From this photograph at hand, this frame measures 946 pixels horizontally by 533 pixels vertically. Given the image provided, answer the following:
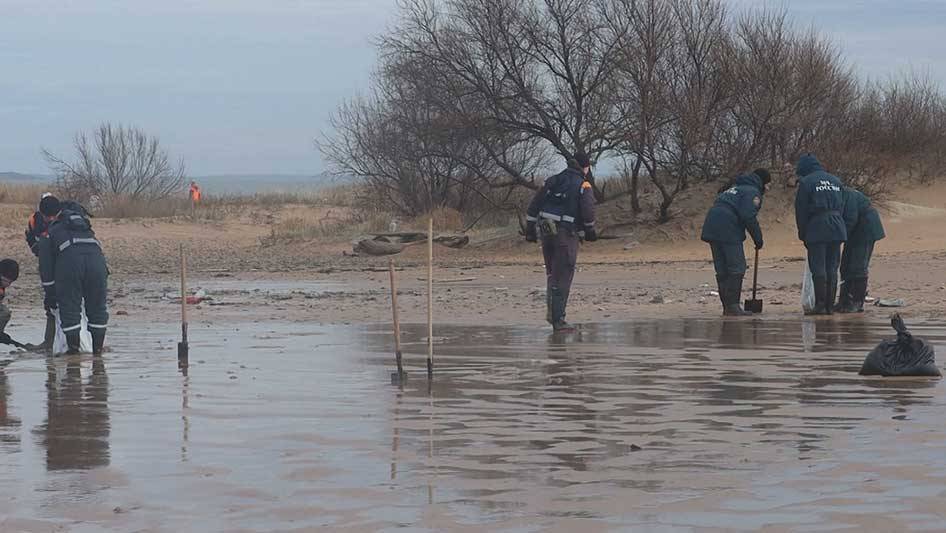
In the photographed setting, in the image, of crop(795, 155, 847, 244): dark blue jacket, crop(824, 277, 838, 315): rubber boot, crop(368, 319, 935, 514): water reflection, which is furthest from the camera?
crop(824, 277, 838, 315): rubber boot

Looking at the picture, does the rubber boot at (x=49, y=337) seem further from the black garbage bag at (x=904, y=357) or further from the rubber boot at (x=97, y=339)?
the black garbage bag at (x=904, y=357)

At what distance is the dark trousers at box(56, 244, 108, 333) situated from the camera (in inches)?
505

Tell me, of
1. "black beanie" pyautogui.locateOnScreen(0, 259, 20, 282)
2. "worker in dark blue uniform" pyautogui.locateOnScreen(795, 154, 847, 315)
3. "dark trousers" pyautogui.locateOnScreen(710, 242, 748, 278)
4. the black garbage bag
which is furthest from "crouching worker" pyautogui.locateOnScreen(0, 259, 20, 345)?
"worker in dark blue uniform" pyautogui.locateOnScreen(795, 154, 847, 315)

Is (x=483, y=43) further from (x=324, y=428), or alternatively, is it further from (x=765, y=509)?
(x=765, y=509)

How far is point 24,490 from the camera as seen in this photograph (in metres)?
7.04

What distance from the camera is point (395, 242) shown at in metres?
33.9

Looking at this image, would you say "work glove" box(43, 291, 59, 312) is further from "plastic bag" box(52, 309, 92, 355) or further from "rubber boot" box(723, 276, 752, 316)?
"rubber boot" box(723, 276, 752, 316)

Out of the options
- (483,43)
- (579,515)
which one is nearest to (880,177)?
(483,43)

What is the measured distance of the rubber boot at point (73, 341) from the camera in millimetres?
13008

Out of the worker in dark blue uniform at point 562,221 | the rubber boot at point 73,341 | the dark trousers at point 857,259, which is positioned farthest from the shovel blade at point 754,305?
the rubber boot at point 73,341

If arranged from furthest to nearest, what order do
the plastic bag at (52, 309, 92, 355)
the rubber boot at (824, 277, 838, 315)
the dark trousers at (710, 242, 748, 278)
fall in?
the dark trousers at (710, 242, 748, 278) → the rubber boot at (824, 277, 838, 315) → the plastic bag at (52, 309, 92, 355)

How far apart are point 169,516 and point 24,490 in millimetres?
984

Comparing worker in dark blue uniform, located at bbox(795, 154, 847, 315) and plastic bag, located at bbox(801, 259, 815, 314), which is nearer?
worker in dark blue uniform, located at bbox(795, 154, 847, 315)

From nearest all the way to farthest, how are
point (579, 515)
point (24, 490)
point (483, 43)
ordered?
point (579, 515) → point (24, 490) → point (483, 43)
